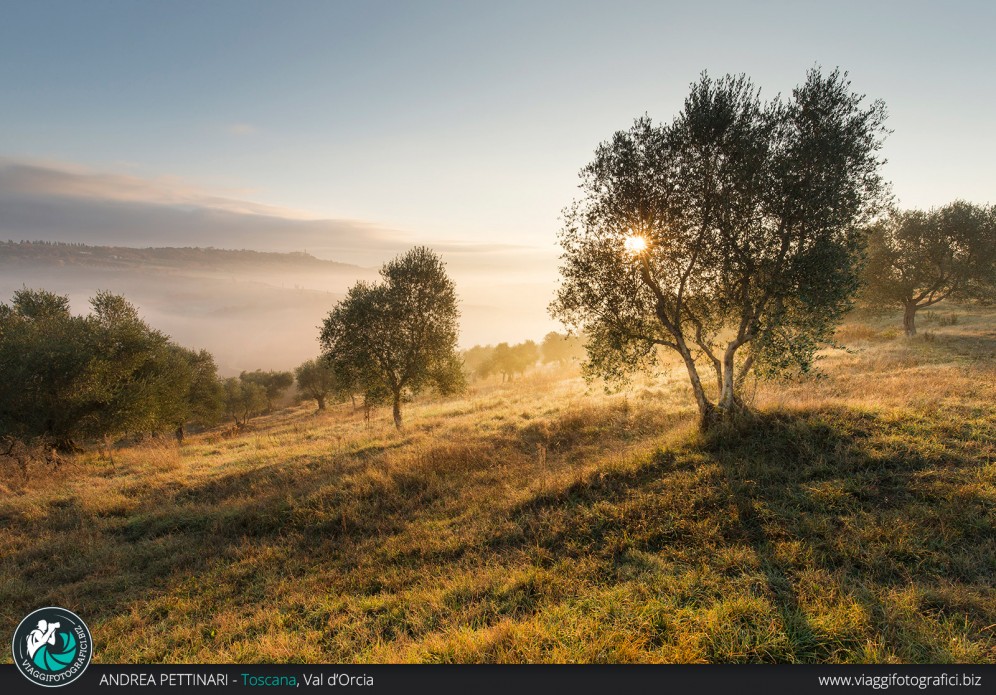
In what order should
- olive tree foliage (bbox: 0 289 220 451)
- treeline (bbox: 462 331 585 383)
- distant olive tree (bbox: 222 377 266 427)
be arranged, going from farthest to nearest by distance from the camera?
treeline (bbox: 462 331 585 383)
distant olive tree (bbox: 222 377 266 427)
olive tree foliage (bbox: 0 289 220 451)

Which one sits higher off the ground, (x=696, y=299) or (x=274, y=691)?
(x=696, y=299)

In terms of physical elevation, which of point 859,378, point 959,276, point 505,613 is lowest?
point 505,613

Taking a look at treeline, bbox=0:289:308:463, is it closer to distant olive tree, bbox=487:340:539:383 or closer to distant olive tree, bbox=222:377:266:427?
distant olive tree, bbox=222:377:266:427

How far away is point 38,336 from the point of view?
24.5m

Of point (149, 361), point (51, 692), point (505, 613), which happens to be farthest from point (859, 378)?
point (149, 361)

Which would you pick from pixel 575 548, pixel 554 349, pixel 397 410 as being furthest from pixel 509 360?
pixel 575 548

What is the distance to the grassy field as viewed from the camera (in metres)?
5.27

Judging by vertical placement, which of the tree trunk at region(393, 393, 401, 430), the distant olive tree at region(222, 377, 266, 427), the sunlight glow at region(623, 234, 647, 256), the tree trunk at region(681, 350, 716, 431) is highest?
the sunlight glow at region(623, 234, 647, 256)

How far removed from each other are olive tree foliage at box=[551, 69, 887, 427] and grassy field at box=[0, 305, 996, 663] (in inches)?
127

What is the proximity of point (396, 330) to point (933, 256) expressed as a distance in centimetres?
4453

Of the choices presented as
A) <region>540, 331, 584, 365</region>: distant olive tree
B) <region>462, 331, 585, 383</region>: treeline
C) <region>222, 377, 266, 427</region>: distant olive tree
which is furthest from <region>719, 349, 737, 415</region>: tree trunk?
<region>540, 331, 584, 365</region>: distant olive tree

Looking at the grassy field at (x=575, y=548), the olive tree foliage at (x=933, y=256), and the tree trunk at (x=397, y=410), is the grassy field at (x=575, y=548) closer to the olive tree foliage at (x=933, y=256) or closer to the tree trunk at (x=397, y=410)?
the tree trunk at (x=397, y=410)

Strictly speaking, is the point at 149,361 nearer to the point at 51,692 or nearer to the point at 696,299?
the point at 51,692

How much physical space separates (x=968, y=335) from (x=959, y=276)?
20.9 ft
